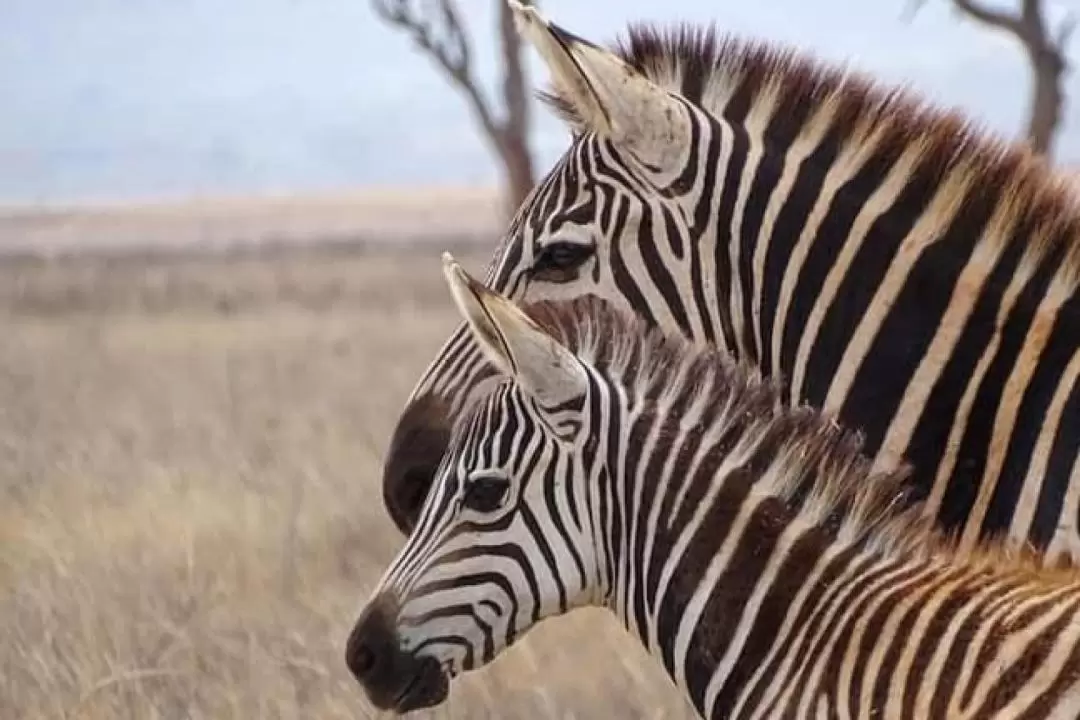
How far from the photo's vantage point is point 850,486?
3121 millimetres

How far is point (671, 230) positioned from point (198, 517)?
4733 mm

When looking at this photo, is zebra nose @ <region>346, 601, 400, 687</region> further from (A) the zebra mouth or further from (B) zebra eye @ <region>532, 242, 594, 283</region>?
(B) zebra eye @ <region>532, 242, 594, 283</region>

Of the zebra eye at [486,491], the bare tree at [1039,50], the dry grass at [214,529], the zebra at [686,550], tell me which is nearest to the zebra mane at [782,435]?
the zebra at [686,550]

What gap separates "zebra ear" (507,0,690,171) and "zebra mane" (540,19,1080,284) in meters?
0.18

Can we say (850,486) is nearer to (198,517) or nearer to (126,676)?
(126,676)

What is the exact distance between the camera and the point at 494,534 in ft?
10.9

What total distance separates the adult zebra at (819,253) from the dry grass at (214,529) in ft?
5.17

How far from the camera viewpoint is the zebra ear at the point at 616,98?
3.90m

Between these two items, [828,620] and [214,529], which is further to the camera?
[214,529]

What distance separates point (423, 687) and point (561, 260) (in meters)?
1.05

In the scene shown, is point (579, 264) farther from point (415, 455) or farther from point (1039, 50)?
point (1039, 50)

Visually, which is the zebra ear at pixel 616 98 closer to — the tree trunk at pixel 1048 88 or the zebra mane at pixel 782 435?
the zebra mane at pixel 782 435

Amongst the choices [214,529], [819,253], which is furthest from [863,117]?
[214,529]

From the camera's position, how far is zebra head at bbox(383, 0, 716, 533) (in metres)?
3.93
